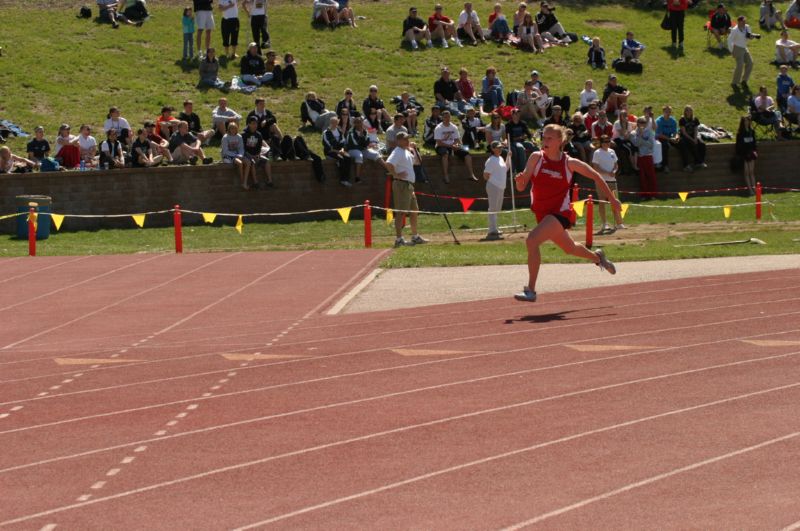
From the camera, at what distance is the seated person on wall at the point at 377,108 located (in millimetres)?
28497

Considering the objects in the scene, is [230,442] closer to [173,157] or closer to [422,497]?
[422,497]

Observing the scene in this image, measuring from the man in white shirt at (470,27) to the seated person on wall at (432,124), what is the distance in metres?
6.73

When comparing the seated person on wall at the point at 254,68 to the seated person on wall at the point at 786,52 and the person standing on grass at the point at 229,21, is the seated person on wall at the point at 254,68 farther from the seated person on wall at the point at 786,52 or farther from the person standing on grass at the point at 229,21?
the seated person on wall at the point at 786,52

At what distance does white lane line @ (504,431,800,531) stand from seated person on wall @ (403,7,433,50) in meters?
27.4

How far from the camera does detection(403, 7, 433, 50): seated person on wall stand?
34.5 metres

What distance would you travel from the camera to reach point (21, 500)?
7098 millimetres

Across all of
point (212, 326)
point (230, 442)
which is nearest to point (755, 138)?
point (212, 326)

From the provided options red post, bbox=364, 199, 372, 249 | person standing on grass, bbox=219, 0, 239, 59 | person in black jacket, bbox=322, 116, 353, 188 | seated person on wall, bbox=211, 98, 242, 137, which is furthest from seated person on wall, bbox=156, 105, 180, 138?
red post, bbox=364, 199, 372, 249

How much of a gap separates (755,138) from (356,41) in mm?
10241

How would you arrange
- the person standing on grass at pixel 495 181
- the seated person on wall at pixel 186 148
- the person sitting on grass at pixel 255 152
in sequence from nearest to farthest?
the person standing on grass at pixel 495 181 → the person sitting on grass at pixel 255 152 → the seated person on wall at pixel 186 148

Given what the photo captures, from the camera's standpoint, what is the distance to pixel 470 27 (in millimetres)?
35031

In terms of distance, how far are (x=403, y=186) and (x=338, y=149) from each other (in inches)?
191

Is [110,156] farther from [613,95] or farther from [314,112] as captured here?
[613,95]

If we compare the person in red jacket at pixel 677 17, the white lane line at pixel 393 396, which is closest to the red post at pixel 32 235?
the white lane line at pixel 393 396
